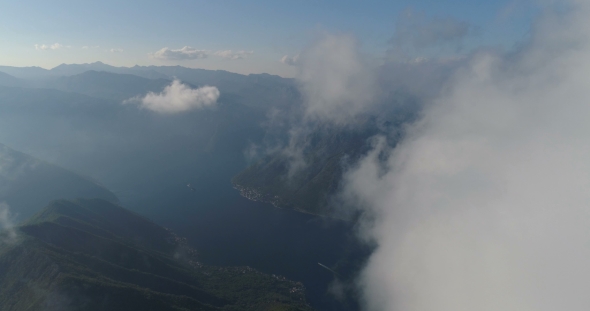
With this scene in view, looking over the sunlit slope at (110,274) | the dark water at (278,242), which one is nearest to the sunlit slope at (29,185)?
the dark water at (278,242)

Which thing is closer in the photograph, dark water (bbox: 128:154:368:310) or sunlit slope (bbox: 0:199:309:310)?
sunlit slope (bbox: 0:199:309:310)

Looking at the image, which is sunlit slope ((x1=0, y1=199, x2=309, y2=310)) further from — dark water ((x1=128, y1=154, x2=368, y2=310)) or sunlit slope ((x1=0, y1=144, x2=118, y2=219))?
sunlit slope ((x1=0, y1=144, x2=118, y2=219))

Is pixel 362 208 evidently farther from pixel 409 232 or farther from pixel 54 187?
pixel 54 187

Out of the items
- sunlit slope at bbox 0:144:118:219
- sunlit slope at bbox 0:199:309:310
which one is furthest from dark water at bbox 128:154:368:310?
sunlit slope at bbox 0:144:118:219

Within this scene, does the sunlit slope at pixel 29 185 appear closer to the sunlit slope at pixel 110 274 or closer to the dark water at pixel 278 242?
the dark water at pixel 278 242

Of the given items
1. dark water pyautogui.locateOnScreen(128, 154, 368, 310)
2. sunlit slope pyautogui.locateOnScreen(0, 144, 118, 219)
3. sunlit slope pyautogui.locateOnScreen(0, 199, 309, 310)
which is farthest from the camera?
sunlit slope pyautogui.locateOnScreen(0, 144, 118, 219)
